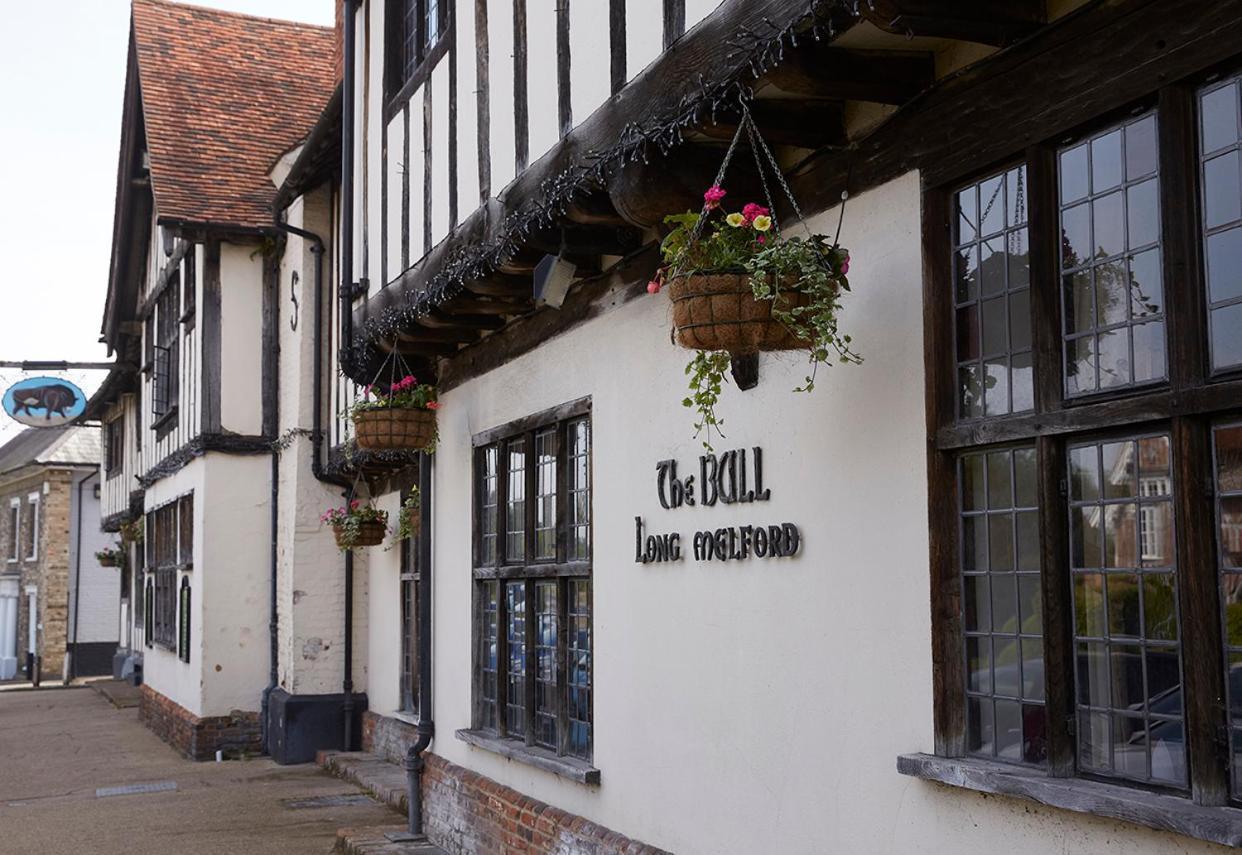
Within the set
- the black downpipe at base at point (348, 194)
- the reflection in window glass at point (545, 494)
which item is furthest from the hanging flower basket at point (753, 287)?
the black downpipe at base at point (348, 194)

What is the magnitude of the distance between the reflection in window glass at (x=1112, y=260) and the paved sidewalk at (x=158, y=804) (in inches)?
311

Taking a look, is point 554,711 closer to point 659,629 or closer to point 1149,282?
point 659,629

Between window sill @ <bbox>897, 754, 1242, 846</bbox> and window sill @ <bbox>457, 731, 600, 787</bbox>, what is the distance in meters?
2.81

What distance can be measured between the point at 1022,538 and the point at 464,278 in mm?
3987

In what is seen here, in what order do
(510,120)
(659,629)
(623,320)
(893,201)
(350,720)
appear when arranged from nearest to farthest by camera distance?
(893,201) → (659,629) → (623,320) → (510,120) → (350,720)

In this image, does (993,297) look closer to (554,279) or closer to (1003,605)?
(1003,605)

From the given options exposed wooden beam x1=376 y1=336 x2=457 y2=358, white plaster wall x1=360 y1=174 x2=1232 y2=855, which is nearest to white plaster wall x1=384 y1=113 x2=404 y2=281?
exposed wooden beam x1=376 y1=336 x2=457 y2=358

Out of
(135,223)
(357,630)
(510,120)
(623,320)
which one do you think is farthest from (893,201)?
(135,223)

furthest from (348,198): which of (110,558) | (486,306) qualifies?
(110,558)

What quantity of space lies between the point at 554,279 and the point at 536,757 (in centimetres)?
269

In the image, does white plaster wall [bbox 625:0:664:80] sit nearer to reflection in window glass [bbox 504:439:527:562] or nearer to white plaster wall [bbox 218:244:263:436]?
reflection in window glass [bbox 504:439:527:562]

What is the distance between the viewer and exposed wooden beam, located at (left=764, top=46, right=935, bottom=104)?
4516 millimetres

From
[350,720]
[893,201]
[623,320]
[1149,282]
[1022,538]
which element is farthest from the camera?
[350,720]

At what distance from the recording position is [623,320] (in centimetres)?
691
